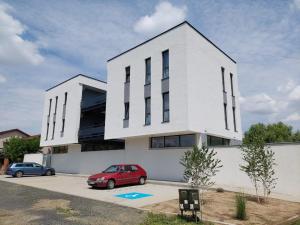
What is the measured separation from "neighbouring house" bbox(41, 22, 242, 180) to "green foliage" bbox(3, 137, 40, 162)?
19.2 meters

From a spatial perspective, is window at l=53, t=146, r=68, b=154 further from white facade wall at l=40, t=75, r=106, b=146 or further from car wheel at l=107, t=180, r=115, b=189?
car wheel at l=107, t=180, r=115, b=189

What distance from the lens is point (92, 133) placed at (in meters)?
27.8

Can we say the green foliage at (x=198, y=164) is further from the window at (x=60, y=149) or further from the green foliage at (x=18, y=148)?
the green foliage at (x=18, y=148)

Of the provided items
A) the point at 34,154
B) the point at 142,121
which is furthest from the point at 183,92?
the point at 34,154

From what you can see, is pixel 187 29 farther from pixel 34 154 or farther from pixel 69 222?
pixel 34 154

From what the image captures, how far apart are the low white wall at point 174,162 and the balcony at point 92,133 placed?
6.59 ft

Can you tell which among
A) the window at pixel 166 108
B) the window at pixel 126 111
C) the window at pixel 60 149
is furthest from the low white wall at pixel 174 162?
the window at pixel 166 108

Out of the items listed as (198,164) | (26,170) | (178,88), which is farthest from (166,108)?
(26,170)

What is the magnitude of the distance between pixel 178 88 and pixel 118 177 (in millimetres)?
8052

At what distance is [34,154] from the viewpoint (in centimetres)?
4016

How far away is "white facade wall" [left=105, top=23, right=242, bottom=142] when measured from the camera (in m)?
19.0

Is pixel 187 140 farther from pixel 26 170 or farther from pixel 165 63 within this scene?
pixel 26 170

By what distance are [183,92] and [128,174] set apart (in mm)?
7397

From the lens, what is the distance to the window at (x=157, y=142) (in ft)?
71.2
